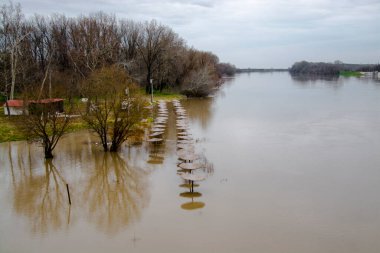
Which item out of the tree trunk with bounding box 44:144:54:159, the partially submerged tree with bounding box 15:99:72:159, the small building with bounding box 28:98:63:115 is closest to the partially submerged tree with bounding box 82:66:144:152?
the partially submerged tree with bounding box 15:99:72:159

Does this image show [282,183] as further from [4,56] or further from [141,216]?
[4,56]

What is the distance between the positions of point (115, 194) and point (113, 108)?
722 cm

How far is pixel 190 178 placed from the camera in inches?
604

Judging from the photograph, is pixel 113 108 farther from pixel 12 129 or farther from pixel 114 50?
pixel 114 50

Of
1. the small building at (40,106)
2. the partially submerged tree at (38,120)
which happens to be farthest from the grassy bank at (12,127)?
the small building at (40,106)

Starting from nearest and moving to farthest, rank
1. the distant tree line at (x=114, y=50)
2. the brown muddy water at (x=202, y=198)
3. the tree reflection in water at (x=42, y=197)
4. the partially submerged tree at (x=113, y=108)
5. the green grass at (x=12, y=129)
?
the brown muddy water at (x=202, y=198) < the tree reflection in water at (x=42, y=197) < the partially submerged tree at (x=113, y=108) < the green grass at (x=12, y=129) < the distant tree line at (x=114, y=50)

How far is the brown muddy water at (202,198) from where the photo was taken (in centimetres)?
1171

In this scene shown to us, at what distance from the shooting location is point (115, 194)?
15.7 m

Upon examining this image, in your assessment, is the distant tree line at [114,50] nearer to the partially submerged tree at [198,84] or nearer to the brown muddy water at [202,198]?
the partially submerged tree at [198,84]

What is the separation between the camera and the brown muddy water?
11.7 meters

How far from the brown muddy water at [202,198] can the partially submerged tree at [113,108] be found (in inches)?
50.7

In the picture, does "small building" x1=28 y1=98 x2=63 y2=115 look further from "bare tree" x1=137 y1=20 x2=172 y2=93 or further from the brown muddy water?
"bare tree" x1=137 y1=20 x2=172 y2=93

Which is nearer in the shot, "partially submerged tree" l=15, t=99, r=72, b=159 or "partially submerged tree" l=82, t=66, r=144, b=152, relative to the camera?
"partially submerged tree" l=15, t=99, r=72, b=159

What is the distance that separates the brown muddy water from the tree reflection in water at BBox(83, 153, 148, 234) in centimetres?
4
